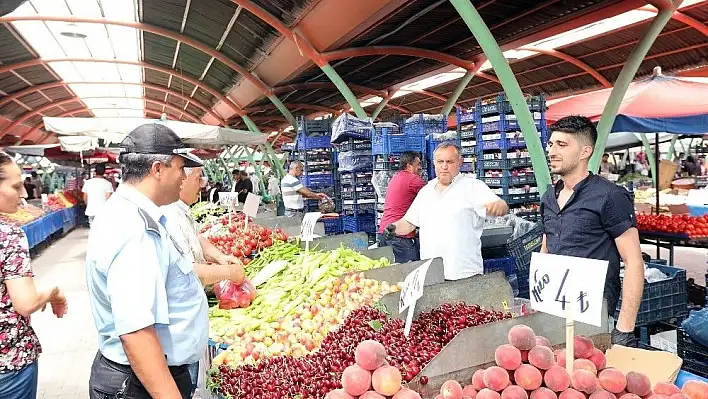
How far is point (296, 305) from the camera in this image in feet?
10.9

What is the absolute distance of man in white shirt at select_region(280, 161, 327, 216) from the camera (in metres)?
8.65

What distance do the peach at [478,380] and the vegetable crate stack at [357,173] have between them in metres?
6.10

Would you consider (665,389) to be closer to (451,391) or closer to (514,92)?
(451,391)

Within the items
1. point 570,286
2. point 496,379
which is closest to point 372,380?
point 496,379

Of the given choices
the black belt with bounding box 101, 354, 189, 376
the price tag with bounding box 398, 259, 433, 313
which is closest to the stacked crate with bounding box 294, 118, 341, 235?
the price tag with bounding box 398, 259, 433, 313

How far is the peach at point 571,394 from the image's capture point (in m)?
1.47

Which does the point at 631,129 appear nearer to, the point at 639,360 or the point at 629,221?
the point at 629,221

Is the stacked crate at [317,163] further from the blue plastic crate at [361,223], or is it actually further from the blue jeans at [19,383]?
the blue jeans at [19,383]

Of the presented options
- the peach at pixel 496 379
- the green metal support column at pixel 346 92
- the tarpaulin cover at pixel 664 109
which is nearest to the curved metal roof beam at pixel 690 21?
the tarpaulin cover at pixel 664 109

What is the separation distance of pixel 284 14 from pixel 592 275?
28.0ft

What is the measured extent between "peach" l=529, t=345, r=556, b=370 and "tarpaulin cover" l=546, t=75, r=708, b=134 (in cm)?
573

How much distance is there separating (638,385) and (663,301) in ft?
9.13

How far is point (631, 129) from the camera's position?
257 inches

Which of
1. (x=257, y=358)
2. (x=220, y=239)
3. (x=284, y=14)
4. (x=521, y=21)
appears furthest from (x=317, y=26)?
(x=257, y=358)
